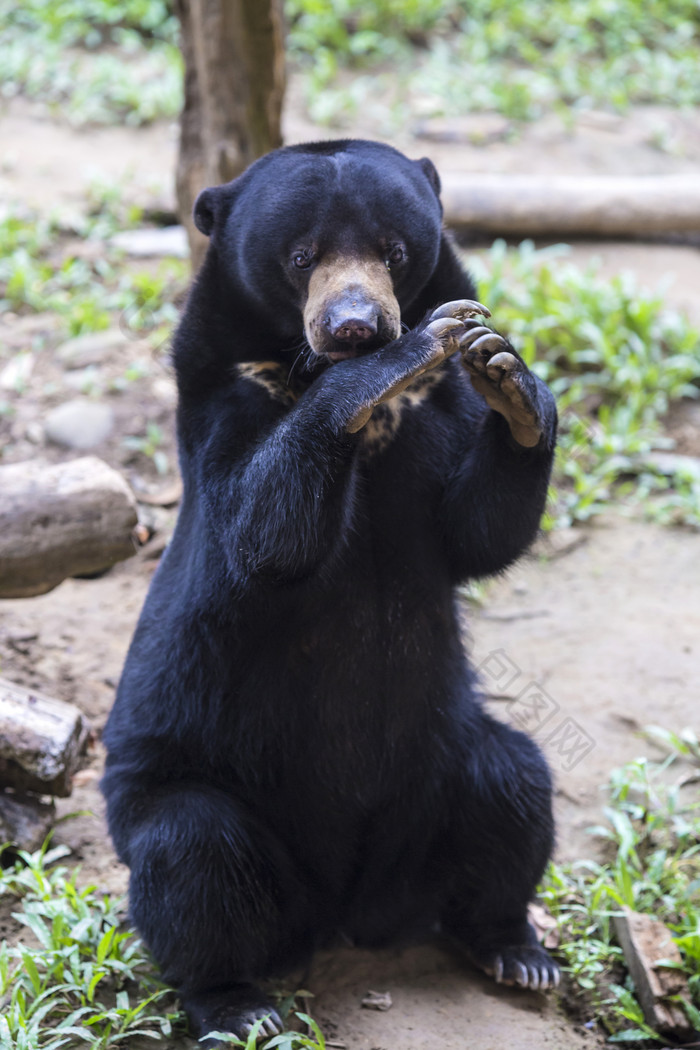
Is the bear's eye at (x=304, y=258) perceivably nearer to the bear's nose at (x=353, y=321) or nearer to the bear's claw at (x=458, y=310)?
the bear's nose at (x=353, y=321)

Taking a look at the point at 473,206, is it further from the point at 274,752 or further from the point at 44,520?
the point at 274,752

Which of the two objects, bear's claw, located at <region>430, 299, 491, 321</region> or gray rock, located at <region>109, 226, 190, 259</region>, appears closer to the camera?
bear's claw, located at <region>430, 299, 491, 321</region>

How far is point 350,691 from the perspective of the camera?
2.95m

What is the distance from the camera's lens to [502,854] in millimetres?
3111

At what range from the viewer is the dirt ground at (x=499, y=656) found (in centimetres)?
309

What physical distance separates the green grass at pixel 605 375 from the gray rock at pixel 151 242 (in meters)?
1.96

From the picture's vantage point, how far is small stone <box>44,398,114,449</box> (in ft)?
17.9

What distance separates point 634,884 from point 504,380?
1.80 metres

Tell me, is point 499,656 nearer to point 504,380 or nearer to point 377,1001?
point 377,1001

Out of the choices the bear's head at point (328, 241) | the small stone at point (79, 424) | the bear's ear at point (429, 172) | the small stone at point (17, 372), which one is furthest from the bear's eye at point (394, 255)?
the small stone at point (17, 372)

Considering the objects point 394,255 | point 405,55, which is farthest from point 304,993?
point 405,55

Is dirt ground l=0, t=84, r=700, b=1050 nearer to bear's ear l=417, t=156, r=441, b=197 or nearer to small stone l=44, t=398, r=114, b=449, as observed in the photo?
small stone l=44, t=398, r=114, b=449

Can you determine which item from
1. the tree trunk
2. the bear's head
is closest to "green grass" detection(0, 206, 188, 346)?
the tree trunk

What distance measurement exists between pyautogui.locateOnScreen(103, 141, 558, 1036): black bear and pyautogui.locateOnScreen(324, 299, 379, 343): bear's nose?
0.04ft
